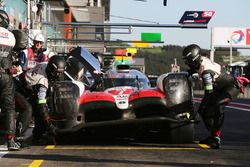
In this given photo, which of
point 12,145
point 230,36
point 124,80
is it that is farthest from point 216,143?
point 230,36

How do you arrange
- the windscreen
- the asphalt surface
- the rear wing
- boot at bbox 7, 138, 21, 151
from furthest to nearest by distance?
1. the rear wing
2. the windscreen
3. boot at bbox 7, 138, 21, 151
4. the asphalt surface

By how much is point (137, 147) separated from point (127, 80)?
2.13 meters

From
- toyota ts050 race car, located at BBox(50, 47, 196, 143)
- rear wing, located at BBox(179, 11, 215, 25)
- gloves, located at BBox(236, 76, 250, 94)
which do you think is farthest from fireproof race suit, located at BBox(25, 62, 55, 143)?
rear wing, located at BBox(179, 11, 215, 25)

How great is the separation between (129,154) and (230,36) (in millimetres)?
55017

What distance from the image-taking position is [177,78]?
346 inches

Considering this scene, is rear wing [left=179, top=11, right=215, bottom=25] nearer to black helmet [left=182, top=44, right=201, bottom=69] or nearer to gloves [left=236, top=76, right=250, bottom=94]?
gloves [left=236, top=76, right=250, bottom=94]

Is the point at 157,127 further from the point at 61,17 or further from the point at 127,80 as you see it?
the point at 61,17

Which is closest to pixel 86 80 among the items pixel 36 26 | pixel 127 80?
pixel 127 80

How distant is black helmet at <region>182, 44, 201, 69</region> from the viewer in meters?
8.75

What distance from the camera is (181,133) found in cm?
886

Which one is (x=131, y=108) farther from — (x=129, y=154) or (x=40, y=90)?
(x=40, y=90)

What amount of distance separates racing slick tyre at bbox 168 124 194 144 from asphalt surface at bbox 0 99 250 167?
0.38 feet

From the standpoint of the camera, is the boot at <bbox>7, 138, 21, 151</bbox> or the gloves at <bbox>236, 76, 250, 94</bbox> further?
the gloves at <bbox>236, 76, 250, 94</bbox>

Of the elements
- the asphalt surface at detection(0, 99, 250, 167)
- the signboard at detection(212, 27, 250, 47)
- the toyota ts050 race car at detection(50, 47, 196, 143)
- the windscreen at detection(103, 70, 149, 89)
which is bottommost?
the asphalt surface at detection(0, 99, 250, 167)
